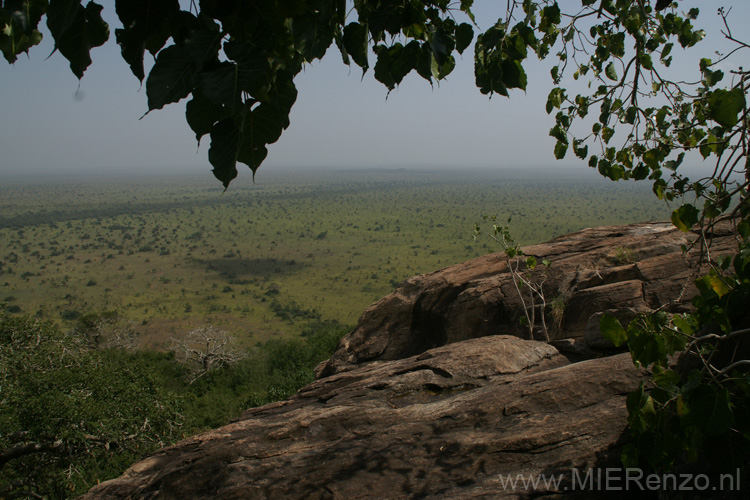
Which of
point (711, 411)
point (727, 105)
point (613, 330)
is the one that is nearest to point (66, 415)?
point (613, 330)

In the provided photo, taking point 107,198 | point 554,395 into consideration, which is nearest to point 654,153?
point 554,395

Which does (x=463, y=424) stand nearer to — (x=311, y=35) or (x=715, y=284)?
(x=715, y=284)

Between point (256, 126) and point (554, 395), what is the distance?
4403 mm

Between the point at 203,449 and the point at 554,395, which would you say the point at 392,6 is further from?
the point at 203,449

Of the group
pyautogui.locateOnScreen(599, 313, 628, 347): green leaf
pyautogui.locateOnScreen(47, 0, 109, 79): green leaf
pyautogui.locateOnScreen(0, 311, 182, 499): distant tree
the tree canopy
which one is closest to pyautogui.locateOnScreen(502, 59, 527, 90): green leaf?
the tree canopy

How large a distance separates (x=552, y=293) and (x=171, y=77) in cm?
858

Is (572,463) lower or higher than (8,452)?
higher

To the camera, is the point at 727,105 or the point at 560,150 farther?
the point at 560,150

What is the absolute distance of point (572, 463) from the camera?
3.56 metres

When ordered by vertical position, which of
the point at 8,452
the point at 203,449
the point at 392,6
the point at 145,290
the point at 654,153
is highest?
the point at 392,6

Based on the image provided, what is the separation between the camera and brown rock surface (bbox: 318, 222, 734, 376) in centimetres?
716

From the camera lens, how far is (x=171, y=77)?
1.01m

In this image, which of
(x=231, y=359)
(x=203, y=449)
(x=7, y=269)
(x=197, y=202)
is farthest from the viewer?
(x=197, y=202)

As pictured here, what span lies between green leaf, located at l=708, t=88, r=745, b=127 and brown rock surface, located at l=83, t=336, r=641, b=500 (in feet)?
9.05
